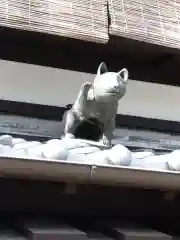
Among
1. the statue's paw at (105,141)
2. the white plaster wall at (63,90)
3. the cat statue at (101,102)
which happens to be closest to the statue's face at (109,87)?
the cat statue at (101,102)

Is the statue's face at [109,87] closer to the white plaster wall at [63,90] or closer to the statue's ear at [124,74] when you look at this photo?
the statue's ear at [124,74]

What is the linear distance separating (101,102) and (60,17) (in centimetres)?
21

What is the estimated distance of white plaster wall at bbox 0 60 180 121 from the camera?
1.26 m

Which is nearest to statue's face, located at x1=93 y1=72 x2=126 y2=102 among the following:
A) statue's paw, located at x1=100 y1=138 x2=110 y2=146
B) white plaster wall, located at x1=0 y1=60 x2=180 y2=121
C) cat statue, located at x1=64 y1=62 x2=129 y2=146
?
cat statue, located at x1=64 y1=62 x2=129 y2=146

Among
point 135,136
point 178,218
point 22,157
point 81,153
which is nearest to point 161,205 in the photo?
point 178,218

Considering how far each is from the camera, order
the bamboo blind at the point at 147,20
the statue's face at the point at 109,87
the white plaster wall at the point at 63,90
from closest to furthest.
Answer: the statue's face at the point at 109,87 → the bamboo blind at the point at 147,20 → the white plaster wall at the point at 63,90

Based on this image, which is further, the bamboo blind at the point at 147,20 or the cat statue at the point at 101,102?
the bamboo blind at the point at 147,20

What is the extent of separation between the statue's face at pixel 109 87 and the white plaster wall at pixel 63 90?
0.29 meters

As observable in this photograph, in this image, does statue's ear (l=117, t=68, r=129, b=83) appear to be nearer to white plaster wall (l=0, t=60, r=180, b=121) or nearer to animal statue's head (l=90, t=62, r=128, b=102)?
animal statue's head (l=90, t=62, r=128, b=102)

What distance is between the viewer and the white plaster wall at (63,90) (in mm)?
1263

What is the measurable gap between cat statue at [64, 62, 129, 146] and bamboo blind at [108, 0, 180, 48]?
12 centimetres

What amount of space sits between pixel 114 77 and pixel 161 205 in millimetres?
357

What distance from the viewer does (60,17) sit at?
3.54 feet

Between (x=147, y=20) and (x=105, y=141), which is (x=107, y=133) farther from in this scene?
(x=147, y=20)
